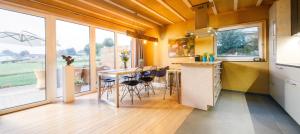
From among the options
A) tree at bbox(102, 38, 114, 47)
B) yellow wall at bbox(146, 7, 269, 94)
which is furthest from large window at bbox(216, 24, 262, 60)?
tree at bbox(102, 38, 114, 47)

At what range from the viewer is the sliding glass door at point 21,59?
A: 10.2 feet

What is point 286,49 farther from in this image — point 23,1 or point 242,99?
point 23,1

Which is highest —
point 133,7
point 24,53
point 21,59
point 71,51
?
point 133,7

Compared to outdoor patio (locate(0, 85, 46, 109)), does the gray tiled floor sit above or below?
below

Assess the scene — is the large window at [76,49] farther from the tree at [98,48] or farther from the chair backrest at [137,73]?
the chair backrest at [137,73]

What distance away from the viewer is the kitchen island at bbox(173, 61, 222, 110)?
296 cm

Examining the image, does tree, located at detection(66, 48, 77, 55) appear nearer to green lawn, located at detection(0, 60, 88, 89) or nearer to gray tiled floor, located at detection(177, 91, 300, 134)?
green lawn, located at detection(0, 60, 88, 89)

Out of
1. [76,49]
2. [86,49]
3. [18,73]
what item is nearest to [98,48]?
[86,49]

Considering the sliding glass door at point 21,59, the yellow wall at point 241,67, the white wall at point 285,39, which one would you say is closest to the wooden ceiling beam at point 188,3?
the yellow wall at point 241,67

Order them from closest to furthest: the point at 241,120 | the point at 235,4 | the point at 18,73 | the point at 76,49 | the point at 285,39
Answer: the point at 241,120 → the point at 285,39 → the point at 18,73 → the point at 235,4 → the point at 76,49

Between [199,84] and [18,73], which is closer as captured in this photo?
[199,84]

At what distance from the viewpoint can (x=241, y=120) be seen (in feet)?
8.27

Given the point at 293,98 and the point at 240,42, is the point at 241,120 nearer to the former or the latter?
the point at 293,98

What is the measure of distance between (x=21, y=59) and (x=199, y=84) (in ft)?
13.5
